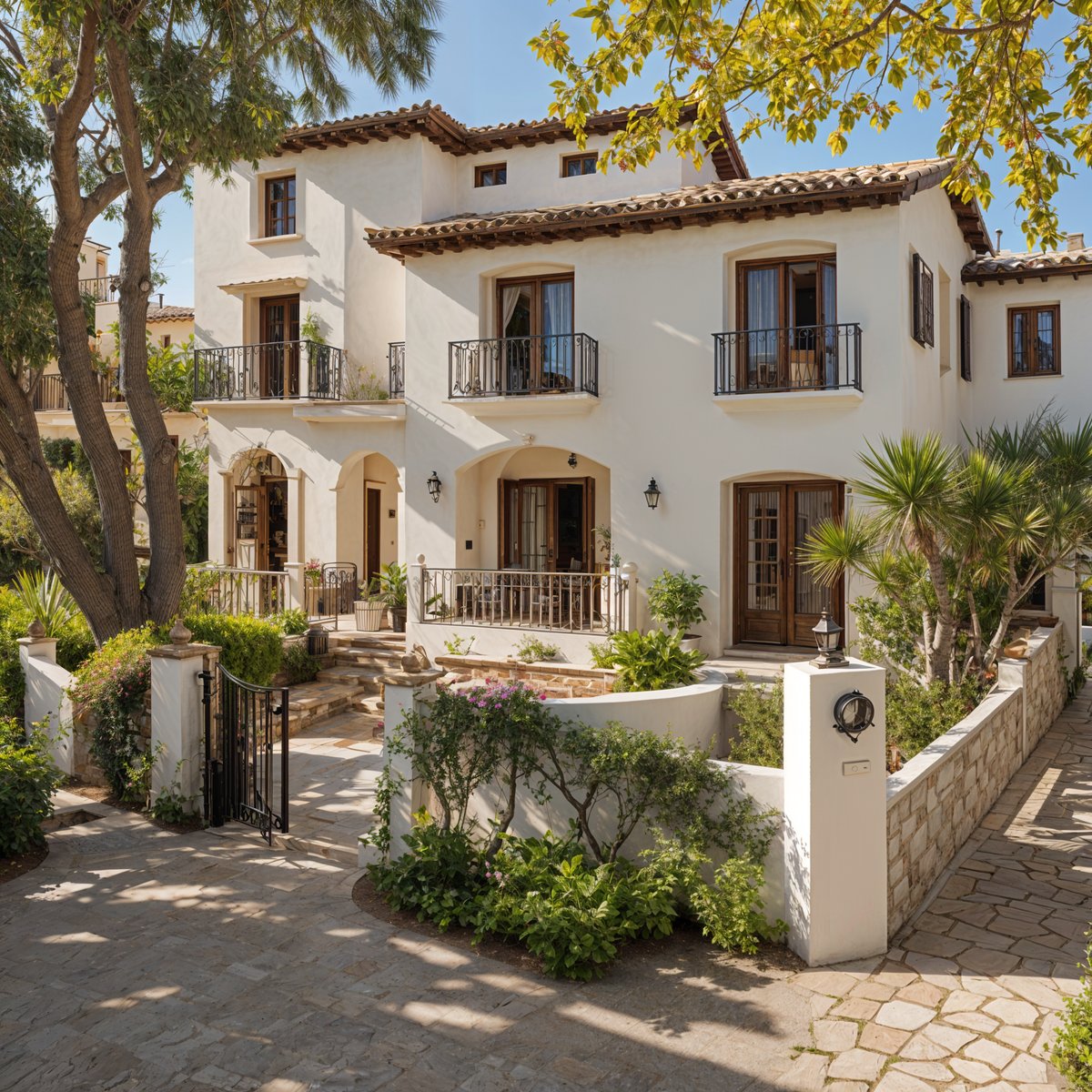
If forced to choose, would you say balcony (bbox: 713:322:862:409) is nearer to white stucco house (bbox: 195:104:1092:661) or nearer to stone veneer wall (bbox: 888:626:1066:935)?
white stucco house (bbox: 195:104:1092:661)

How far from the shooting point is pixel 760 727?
820cm

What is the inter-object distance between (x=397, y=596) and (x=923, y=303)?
31.0 ft

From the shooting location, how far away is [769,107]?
693cm

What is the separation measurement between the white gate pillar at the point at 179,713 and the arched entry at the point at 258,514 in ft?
31.4

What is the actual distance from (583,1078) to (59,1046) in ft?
8.95

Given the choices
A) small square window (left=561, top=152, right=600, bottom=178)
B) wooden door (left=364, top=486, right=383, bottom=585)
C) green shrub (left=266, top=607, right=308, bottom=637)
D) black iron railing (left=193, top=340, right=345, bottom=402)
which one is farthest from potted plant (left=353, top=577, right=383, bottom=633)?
small square window (left=561, top=152, right=600, bottom=178)

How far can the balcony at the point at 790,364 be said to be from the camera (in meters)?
12.4

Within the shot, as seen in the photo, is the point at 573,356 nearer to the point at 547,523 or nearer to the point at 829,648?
the point at 547,523

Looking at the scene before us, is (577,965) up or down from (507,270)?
down

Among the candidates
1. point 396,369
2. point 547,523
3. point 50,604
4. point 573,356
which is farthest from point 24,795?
point 396,369

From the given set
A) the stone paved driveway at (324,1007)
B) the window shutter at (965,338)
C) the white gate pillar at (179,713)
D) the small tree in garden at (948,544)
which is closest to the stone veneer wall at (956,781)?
the small tree in garden at (948,544)

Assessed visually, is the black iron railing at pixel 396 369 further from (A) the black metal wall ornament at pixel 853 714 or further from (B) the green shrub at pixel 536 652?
(A) the black metal wall ornament at pixel 853 714

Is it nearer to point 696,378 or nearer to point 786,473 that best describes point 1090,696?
point 786,473

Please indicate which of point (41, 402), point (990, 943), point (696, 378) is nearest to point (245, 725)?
point (990, 943)
